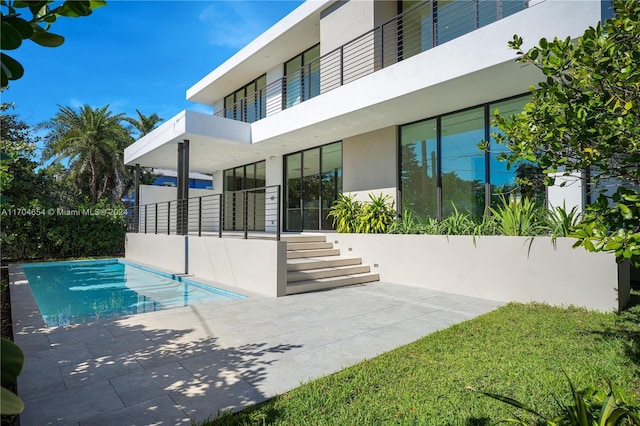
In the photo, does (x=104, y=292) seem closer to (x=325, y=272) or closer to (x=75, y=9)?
(x=325, y=272)

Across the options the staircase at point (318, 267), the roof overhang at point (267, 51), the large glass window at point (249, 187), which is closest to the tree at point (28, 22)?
the staircase at point (318, 267)

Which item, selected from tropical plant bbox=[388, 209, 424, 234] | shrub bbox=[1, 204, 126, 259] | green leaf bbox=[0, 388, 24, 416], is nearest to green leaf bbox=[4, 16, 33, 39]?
green leaf bbox=[0, 388, 24, 416]

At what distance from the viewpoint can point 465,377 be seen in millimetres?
3557

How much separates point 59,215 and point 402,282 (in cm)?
1562

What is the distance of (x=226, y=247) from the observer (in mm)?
9734

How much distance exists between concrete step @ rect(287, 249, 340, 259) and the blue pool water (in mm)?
2151

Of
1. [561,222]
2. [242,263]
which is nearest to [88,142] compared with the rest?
[242,263]

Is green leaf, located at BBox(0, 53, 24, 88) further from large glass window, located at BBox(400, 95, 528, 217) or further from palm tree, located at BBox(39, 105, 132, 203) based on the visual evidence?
Result: palm tree, located at BBox(39, 105, 132, 203)

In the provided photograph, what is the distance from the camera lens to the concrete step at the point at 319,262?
29.9ft

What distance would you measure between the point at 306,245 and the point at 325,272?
1734mm

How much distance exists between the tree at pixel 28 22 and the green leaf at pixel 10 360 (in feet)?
2.77

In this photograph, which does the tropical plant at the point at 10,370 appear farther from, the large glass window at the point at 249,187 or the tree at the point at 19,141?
the tree at the point at 19,141

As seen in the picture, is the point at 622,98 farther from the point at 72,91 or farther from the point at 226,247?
the point at 72,91

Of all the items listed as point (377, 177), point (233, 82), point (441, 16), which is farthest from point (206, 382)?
point (233, 82)
